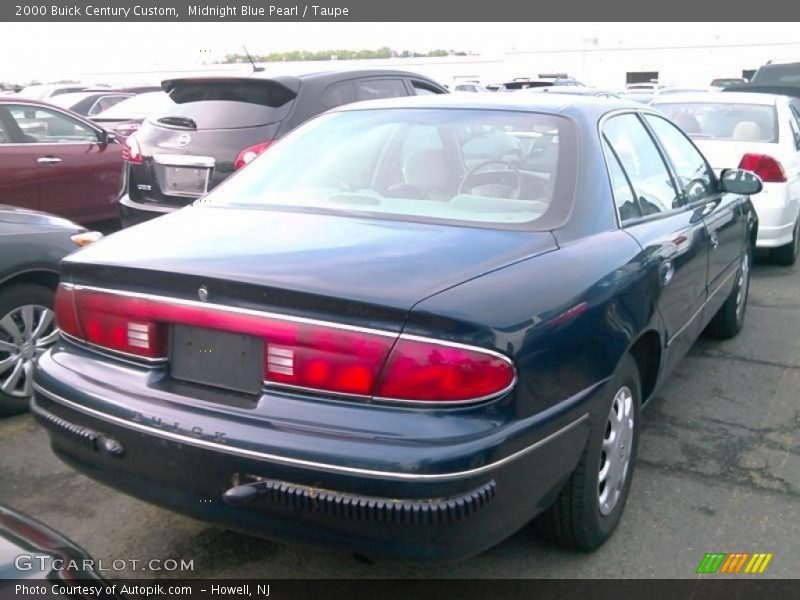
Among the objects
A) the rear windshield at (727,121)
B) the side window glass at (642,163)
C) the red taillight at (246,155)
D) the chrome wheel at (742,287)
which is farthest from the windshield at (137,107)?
→ the side window glass at (642,163)

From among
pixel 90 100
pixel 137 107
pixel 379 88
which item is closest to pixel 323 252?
pixel 379 88

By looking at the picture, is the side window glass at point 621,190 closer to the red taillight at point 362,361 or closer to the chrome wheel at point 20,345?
the red taillight at point 362,361

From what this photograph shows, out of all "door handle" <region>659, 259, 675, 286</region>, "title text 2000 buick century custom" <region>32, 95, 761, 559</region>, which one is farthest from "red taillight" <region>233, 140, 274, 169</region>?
"door handle" <region>659, 259, 675, 286</region>

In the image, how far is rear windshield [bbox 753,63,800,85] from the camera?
14.9m

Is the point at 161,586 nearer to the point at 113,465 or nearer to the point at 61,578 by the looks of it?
the point at 113,465

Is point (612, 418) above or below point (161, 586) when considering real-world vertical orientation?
above

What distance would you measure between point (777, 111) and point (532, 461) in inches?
269

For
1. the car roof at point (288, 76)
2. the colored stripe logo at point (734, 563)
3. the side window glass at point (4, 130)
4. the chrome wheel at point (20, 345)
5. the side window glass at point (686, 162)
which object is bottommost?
the colored stripe logo at point (734, 563)

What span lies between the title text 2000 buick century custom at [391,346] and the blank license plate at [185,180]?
229 centimetres

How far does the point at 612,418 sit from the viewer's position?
309 centimetres

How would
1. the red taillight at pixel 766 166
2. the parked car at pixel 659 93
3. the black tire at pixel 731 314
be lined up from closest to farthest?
the black tire at pixel 731 314
the red taillight at pixel 766 166
the parked car at pixel 659 93

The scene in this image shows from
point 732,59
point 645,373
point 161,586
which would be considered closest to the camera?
point 161,586

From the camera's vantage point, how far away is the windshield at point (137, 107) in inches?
489

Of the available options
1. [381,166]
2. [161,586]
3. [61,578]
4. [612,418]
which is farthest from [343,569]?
[381,166]
